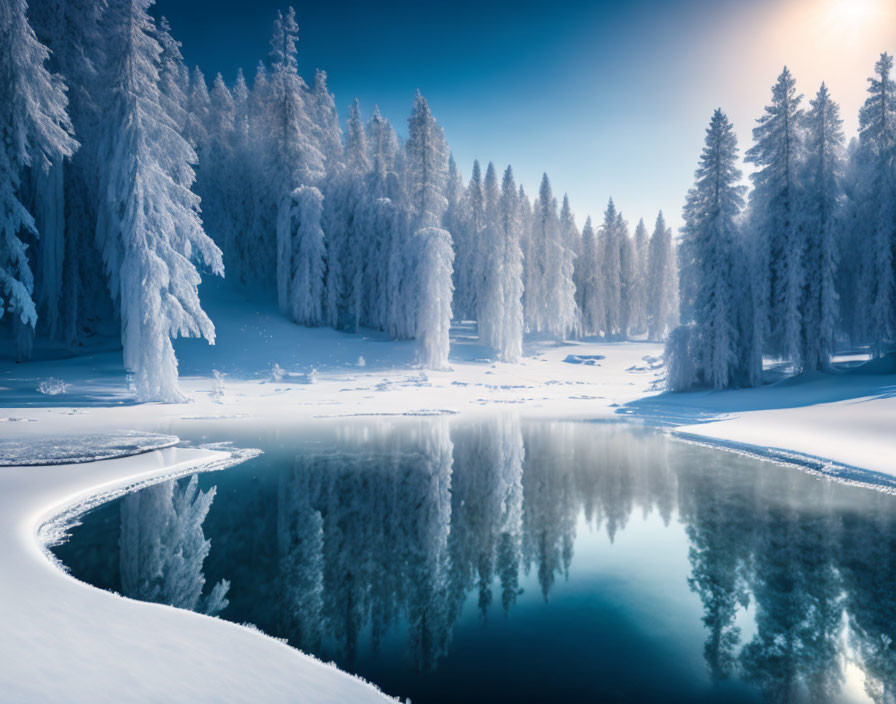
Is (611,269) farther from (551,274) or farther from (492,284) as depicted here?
(492,284)

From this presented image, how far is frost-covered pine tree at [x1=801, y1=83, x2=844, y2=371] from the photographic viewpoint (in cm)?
2503

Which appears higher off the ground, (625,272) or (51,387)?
(625,272)

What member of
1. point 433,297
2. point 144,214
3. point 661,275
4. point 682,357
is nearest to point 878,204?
point 682,357

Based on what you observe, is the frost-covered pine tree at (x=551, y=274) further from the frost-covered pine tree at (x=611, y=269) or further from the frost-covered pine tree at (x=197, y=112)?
the frost-covered pine tree at (x=197, y=112)

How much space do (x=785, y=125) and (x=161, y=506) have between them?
31210 mm

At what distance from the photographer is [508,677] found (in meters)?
4.80

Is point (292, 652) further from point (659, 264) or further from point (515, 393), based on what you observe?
point (659, 264)

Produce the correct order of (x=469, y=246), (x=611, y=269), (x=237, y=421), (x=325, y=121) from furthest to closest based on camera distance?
(x=611, y=269) < (x=469, y=246) < (x=325, y=121) < (x=237, y=421)

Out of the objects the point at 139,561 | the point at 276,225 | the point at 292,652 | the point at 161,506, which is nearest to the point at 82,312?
the point at 276,225

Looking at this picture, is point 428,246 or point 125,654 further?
point 428,246

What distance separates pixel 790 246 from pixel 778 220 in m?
1.57

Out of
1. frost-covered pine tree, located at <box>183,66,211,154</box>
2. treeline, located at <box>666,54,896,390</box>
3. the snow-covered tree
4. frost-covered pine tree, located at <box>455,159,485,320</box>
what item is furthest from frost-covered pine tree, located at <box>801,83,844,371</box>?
frost-covered pine tree, located at <box>183,66,211,154</box>

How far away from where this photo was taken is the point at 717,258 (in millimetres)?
26719

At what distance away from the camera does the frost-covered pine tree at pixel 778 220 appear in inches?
1016
